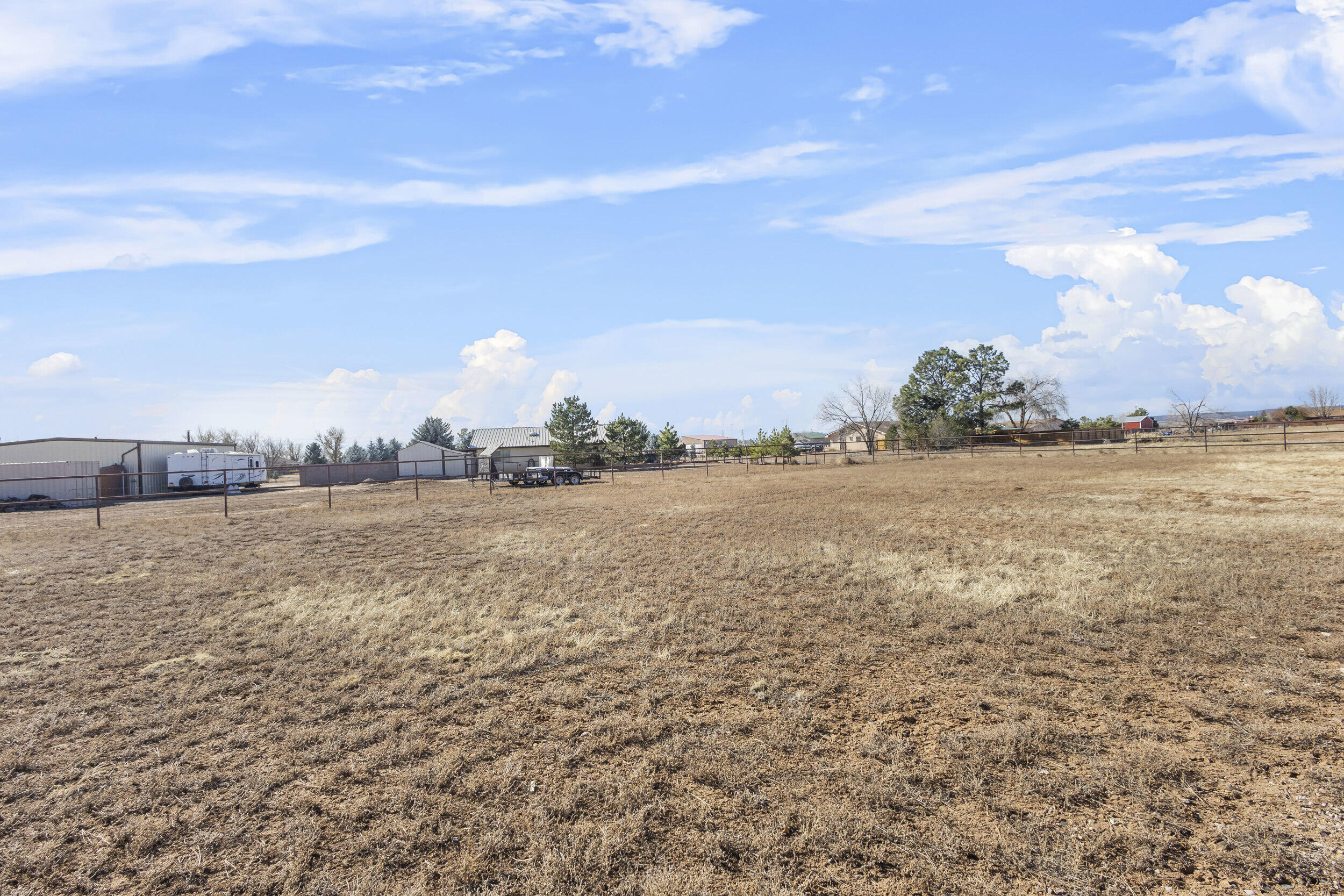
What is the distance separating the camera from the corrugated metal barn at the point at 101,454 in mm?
37312

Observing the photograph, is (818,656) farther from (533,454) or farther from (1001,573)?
(533,454)

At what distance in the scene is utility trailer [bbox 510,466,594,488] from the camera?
32.3 meters

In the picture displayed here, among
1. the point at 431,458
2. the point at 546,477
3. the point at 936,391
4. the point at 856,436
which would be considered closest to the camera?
the point at 546,477

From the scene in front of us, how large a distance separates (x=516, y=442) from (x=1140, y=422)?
80.6 m

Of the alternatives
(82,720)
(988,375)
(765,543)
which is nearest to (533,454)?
(988,375)

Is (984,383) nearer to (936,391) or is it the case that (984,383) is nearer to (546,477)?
(936,391)

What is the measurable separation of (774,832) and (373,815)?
251 cm

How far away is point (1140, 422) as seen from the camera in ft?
272

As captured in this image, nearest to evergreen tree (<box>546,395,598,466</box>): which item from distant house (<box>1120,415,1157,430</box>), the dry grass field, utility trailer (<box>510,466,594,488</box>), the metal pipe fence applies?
the metal pipe fence

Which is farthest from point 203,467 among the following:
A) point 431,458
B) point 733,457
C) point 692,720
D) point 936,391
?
point 936,391

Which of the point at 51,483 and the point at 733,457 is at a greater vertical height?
the point at 51,483

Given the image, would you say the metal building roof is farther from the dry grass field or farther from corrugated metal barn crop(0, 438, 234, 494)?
the dry grass field

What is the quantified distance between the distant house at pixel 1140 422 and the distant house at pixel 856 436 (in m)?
30.3

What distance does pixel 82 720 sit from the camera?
5453 millimetres
